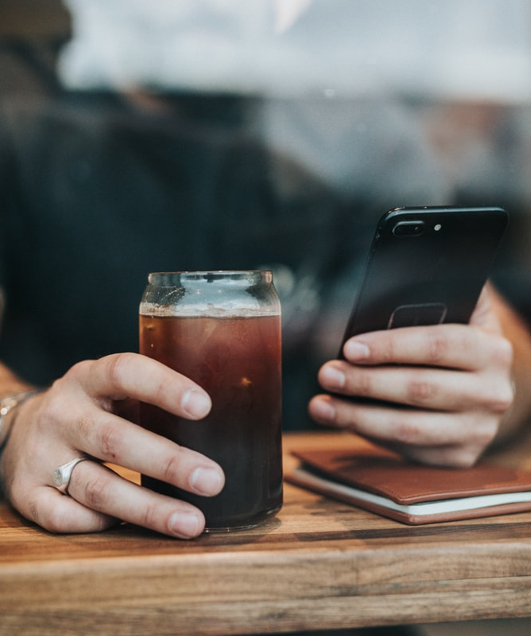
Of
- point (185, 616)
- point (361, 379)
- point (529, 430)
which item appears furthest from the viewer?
point (529, 430)

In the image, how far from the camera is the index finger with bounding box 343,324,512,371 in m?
0.92

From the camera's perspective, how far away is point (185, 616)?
0.67 metres

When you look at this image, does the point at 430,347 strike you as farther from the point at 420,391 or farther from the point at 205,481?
the point at 205,481

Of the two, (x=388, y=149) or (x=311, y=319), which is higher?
(x=388, y=149)

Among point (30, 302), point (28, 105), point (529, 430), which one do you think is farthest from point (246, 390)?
point (28, 105)

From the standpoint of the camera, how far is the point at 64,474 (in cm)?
80

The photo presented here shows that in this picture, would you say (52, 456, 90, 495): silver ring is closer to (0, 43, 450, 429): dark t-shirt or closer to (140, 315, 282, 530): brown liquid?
(140, 315, 282, 530): brown liquid

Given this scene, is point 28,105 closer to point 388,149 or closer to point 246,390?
point 388,149

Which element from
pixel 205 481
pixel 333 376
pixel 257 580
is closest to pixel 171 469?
pixel 205 481

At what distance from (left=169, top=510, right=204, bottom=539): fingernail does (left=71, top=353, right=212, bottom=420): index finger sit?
11 cm

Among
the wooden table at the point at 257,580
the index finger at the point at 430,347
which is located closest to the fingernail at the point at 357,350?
the index finger at the point at 430,347

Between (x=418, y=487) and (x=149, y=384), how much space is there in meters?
0.37

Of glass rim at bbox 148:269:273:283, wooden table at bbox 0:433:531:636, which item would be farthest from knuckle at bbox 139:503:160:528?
glass rim at bbox 148:269:273:283

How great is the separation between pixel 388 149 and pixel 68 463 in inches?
66.8
